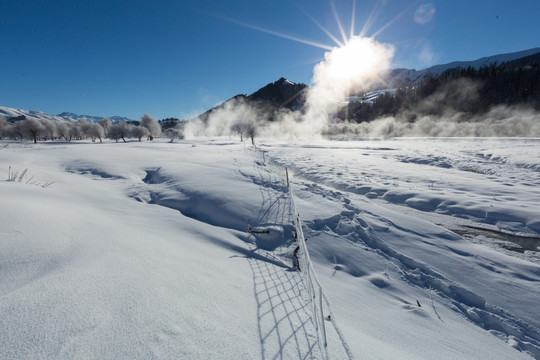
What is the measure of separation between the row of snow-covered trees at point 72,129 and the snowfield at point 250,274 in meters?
62.4

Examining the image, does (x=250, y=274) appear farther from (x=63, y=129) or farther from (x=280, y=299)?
(x=63, y=129)

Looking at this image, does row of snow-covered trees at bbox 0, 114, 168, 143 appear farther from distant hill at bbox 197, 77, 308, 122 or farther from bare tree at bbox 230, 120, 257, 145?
distant hill at bbox 197, 77, 308, 122

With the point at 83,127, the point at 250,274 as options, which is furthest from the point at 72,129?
the point at 250,274

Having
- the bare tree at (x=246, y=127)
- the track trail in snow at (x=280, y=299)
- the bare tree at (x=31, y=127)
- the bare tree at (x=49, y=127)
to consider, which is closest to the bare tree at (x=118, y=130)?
the bare tree at (x=31, y=127)

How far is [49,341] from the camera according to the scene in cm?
176

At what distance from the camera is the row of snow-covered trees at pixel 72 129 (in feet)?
183

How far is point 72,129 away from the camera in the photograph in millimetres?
72125

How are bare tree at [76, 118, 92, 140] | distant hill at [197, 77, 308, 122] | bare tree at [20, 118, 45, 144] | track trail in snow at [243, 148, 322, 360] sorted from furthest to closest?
distant hill at [197, 77, 308, 122] → bare tree at [76, 118, 92, 140] → bare tree at [20, 118, 45, 144] → track trail in snow at [243, 148, 322, 360]

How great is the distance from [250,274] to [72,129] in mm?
95071

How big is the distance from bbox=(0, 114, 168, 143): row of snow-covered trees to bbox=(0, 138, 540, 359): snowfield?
62358 millimetres

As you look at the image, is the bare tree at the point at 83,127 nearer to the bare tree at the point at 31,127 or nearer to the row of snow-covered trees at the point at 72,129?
the row of snow-covered trees at the point at 72,129

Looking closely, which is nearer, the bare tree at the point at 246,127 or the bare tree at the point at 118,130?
the bare tree at the point at 118,130

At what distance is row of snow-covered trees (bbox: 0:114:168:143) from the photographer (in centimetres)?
5581

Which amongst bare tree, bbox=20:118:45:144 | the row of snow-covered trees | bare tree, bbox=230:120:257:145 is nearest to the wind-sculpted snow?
bare tree, bbox=230:120:257:145
